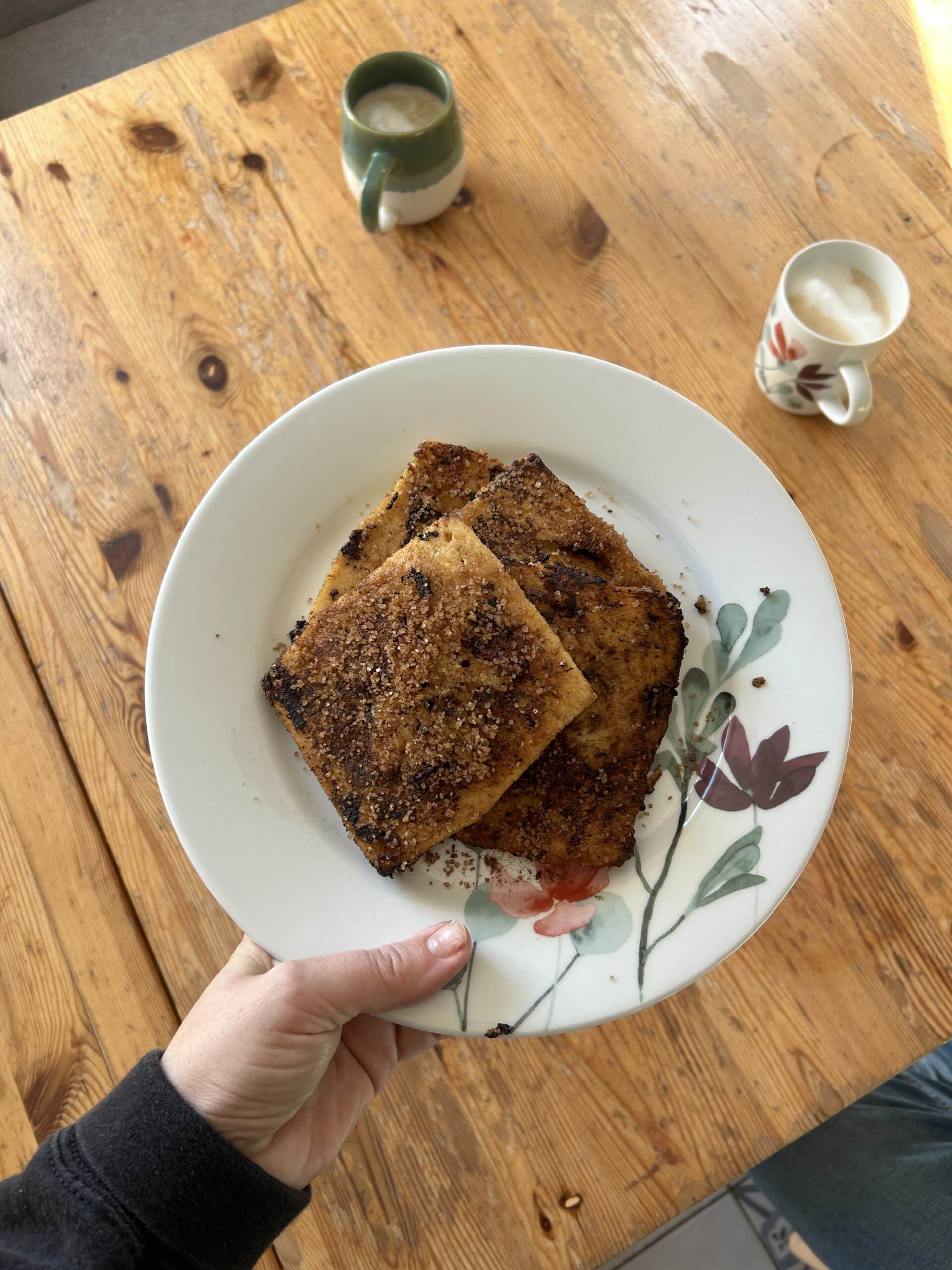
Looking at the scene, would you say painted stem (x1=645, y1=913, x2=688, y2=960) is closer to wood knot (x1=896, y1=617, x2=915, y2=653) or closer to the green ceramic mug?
wood knot (x1=896, y1=617, x2=915, y2=653)

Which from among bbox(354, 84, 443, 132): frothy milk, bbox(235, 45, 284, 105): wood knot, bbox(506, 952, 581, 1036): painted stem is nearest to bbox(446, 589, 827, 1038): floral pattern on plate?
bbox(506, 952, 581, 1036): painted stem

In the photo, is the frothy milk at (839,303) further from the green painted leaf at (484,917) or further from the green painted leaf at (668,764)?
the green painted leaf at (484,917)

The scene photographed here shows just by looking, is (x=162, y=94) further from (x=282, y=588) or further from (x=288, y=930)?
(x=288, y=930)

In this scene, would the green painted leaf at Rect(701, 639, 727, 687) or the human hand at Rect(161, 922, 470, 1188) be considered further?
the green painted leaf at Rect(701, 639, 727, 687)

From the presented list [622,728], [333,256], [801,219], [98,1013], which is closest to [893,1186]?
[622,728]

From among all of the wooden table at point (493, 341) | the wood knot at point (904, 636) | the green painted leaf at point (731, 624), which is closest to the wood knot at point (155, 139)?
the wooden table at point (493, 341)
